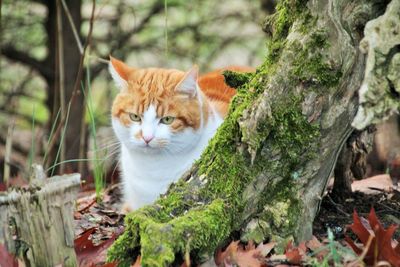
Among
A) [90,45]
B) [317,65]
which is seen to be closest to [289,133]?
[317,65]

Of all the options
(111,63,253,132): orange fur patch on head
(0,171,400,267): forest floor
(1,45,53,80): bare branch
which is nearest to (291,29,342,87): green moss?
(0,171,400,267): forest floor

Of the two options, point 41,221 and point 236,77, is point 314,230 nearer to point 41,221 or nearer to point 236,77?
point 236,77

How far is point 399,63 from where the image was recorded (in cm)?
213

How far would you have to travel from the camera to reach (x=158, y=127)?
3551 mm

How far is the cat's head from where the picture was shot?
353 cm

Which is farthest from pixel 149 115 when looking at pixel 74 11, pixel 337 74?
pixel 74 11

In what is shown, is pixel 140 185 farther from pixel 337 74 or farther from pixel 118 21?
pixel 118 21

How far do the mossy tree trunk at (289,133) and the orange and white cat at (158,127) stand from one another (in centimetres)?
105

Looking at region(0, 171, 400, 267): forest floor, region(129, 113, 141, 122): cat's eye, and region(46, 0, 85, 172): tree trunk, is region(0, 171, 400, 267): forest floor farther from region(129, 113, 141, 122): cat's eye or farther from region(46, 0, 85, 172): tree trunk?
region(46, 0, 85, 172): tree trunk

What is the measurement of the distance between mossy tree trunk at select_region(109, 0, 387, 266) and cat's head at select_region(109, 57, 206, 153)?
3.40 feet

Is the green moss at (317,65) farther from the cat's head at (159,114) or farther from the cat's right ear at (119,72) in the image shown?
the cat's right ear at (119,72)

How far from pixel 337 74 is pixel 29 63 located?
4.53 metres

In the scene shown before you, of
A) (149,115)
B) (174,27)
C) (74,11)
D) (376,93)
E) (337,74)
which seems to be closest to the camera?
(376,93)

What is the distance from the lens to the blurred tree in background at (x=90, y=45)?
20.3 ft
